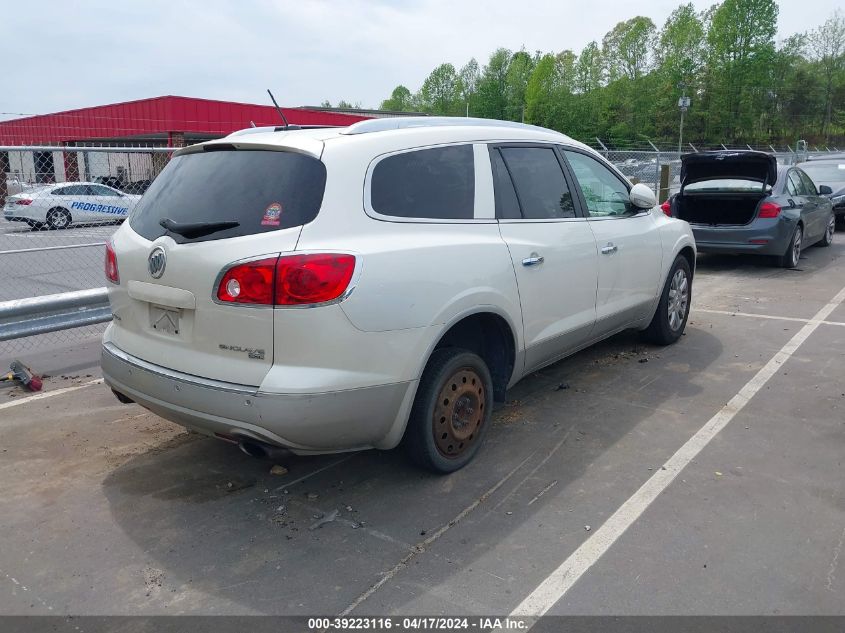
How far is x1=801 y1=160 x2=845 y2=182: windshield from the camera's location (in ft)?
49.7

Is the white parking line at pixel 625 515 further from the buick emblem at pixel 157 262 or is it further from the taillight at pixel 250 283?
the buick emblem at pixel 157 262

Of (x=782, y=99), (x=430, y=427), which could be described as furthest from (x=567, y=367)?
(x=782, y=99)

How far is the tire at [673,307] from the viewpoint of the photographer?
6.00m

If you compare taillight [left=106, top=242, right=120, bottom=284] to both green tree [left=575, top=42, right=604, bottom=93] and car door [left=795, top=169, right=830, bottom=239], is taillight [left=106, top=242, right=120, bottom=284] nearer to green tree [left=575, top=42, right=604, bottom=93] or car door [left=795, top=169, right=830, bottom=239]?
car door [left=795, top=169, right=830, bottom=239]

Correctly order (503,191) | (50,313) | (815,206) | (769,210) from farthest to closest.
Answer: (815,206)
(769,210)
(50,313)
(503,191)

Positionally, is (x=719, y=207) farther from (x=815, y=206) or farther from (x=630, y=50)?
(x=630, y=50)

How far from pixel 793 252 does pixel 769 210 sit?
3.00ft

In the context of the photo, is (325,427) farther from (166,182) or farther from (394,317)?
(166,182)

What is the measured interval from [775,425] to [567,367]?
167 cm

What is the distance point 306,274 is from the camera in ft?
9.71

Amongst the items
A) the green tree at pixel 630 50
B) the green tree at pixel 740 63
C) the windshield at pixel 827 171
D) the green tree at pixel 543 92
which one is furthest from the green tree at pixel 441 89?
the windshield at pixel 827 171

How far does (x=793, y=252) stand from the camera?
1030 cm

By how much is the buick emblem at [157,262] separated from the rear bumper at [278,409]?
18.1 inches

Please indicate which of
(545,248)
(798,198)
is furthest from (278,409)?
(798,198)
